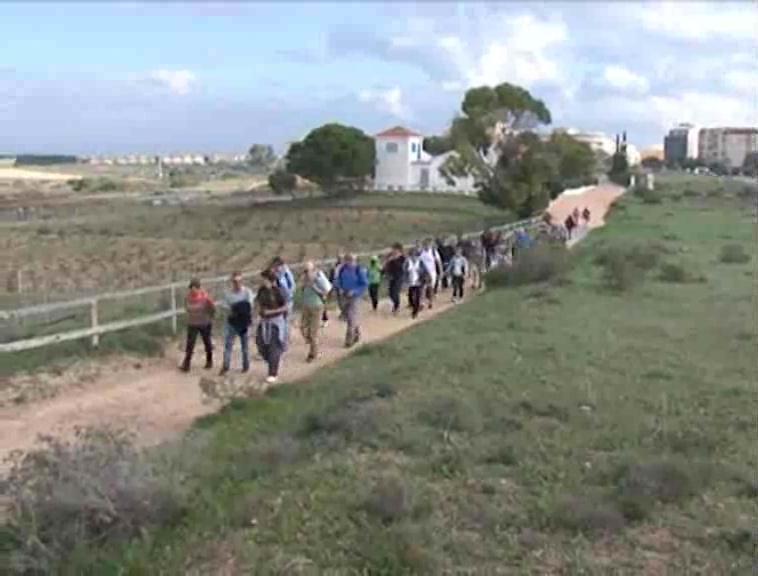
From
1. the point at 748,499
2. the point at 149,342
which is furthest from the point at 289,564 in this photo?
the point at 149,342

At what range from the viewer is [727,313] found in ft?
70.4

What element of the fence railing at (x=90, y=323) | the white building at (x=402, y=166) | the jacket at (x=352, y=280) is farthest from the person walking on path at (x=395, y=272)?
the white building at (x=402, y=166)

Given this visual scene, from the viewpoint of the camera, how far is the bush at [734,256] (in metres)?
36.2

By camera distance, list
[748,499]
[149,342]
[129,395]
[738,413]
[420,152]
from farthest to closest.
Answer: [420,152]
[149,342]
[129,395]
[738,413]
[748,499]

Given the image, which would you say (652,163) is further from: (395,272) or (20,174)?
(20,174)

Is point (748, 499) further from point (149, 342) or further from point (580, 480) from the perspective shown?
point (149, 342)

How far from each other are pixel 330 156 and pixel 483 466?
8115 cm

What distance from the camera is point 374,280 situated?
20688 mm

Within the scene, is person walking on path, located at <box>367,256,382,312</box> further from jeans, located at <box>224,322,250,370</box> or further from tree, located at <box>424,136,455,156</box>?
tree, located at <box>424,136,455,156</box>

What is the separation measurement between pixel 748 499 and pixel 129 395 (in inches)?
280

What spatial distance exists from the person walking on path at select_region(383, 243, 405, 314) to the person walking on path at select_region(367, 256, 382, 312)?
214mm

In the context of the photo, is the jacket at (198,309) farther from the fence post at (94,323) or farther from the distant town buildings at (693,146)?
the distant town buildings at (693,146)

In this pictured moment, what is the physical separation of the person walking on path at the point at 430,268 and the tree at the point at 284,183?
224ft

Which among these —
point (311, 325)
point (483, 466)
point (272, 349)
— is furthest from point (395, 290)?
point (483, 466)
